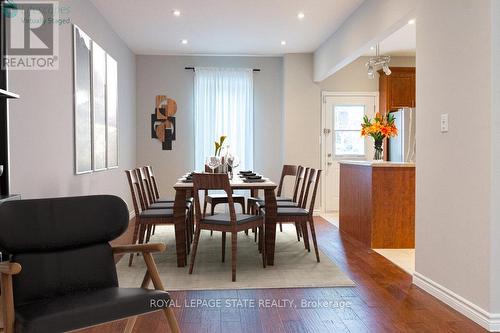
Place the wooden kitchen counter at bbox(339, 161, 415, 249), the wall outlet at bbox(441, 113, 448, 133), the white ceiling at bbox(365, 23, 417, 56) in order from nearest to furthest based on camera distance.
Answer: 1. the wall outlet at bbox(441, 113, 448, 133)
2. the wooden kitchen counter at bbox(339, 161, 415, 249)
3. the white ceiling at bbox(365, 23, 417, 56)

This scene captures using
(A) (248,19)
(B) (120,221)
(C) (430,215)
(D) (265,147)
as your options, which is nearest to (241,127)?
(D) (265,147)

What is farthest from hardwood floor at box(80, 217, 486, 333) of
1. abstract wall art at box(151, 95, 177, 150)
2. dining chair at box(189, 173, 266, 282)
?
abstract wall art at box(151, 95, 177, 150)

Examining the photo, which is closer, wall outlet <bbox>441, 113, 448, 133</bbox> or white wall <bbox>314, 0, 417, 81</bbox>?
wall outlet <bbox>441, 113, 448, 133</bbox>

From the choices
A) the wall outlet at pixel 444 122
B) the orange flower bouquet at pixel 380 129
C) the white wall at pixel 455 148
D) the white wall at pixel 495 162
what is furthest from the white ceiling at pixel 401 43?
the white wall at pixel 495 162

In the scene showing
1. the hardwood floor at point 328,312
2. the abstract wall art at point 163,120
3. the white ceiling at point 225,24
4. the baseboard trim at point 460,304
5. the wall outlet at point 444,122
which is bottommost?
the hardwood floor at point 328,312

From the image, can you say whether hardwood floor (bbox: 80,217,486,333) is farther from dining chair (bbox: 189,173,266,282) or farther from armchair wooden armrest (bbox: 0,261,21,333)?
armchair wooden armrest (bbox: 0,261,21,333)

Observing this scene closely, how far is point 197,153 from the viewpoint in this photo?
25.2ft

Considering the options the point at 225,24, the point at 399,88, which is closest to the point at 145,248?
the point at 225,24

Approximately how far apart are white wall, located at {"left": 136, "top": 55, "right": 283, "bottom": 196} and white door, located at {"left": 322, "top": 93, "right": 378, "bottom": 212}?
783 mm

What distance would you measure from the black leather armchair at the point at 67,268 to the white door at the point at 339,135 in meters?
5.80

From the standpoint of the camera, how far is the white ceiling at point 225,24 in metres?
5.09

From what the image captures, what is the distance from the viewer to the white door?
7.80m

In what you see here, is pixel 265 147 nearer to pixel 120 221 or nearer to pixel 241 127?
pixel 241 127

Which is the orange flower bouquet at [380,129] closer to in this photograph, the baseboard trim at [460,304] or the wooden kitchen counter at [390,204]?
the wooden kitchen counter at [390,204]
